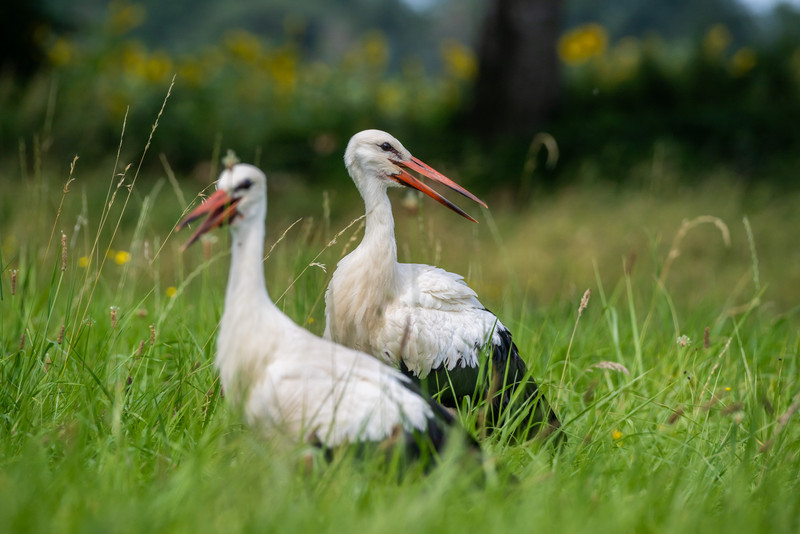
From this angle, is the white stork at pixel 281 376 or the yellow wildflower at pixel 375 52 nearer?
the white stork at pixel 281 376

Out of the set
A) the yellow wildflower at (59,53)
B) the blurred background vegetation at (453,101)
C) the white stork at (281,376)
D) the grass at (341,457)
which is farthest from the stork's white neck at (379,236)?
the yellow wildflower at (59,53)

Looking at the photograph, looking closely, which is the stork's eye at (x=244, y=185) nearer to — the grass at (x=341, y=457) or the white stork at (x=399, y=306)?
the grass at (x=341, y=457)

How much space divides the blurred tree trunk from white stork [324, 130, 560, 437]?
6148 mm

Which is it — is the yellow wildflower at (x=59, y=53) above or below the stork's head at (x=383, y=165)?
below

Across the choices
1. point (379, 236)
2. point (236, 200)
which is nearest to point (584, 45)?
point (379, 236)

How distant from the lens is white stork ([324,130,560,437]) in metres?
3.36

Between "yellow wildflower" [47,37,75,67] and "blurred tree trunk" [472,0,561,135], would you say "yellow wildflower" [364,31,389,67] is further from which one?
"yellow wildflower" [47,37,75,67]

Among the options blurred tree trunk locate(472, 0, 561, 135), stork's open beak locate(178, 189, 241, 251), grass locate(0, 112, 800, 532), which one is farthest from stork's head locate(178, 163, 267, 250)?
blurred tree trunk locate(472, 0, 561, 135)

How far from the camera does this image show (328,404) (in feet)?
7.66

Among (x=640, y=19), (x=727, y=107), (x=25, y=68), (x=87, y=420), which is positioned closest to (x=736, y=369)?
(x=87, y=420)

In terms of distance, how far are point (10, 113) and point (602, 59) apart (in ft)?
26.8

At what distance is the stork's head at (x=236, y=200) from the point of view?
2.22 meters

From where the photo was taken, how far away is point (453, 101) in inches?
438

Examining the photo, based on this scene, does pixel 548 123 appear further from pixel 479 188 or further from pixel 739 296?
pixel 739 296
